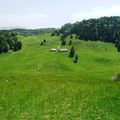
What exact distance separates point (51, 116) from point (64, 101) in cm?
447

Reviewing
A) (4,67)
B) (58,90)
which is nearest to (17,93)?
(58,90)

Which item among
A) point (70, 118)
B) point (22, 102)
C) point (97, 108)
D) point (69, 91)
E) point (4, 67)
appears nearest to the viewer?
point (70, 118)

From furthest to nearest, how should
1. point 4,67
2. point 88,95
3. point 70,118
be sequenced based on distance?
point 4,67
point 88,95
point 70,118

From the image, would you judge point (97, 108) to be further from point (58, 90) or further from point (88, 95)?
point (58, 90)

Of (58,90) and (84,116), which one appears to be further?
(58,90)

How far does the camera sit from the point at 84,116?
74.5 ft

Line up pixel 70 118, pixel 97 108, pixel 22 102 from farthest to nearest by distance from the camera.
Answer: pixel 22 102 → pixel 97 108 → pixel 70 118

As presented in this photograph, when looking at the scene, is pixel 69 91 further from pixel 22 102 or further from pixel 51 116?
pixel 51 116

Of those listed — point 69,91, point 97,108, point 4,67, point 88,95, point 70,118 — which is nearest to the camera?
point 70,118

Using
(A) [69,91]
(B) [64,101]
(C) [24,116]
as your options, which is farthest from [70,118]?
(A) [69,91]

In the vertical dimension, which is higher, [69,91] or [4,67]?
[69,91]

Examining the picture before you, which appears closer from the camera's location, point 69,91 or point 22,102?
point 22,102

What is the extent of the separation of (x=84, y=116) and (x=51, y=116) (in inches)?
81.0

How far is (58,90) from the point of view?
32469 mm
